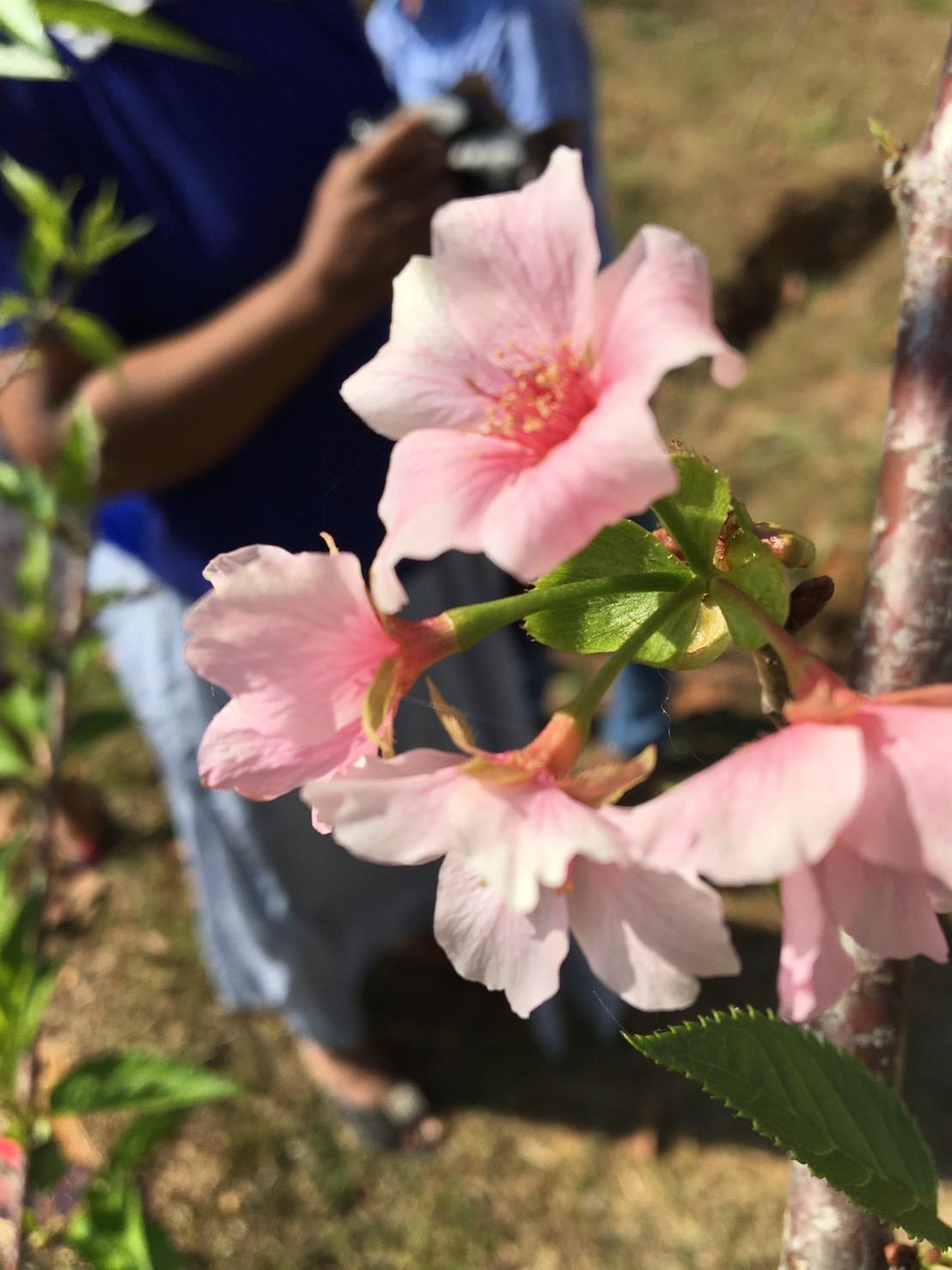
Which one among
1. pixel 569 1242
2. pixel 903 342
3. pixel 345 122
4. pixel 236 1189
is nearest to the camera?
pixel 903 342

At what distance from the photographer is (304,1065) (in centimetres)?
212

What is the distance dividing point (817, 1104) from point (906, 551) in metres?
0.21

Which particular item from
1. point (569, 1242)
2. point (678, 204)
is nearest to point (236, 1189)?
point (569, 1242)

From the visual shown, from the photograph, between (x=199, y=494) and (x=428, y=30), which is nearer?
(x=199, y=494)

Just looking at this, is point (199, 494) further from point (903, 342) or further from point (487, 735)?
point (903, 342)

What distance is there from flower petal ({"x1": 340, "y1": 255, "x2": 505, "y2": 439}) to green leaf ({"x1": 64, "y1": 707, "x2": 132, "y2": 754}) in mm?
1110

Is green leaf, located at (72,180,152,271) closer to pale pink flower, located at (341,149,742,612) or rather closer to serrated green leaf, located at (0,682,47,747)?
serrated green leaf, located at (0,682,47,747)

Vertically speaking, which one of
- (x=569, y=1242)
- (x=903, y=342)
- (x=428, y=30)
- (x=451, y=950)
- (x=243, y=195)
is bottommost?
(x=569, y=1242)

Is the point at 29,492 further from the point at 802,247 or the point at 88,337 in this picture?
the point at 802,247

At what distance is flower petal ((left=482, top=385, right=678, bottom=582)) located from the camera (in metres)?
0.29

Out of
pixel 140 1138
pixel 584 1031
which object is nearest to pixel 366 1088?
pixel 584 1031

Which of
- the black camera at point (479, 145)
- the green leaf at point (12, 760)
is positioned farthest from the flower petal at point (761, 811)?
the green leaf at point (12, 760)

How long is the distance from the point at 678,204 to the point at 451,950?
3094 mm

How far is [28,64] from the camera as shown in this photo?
0.41m
